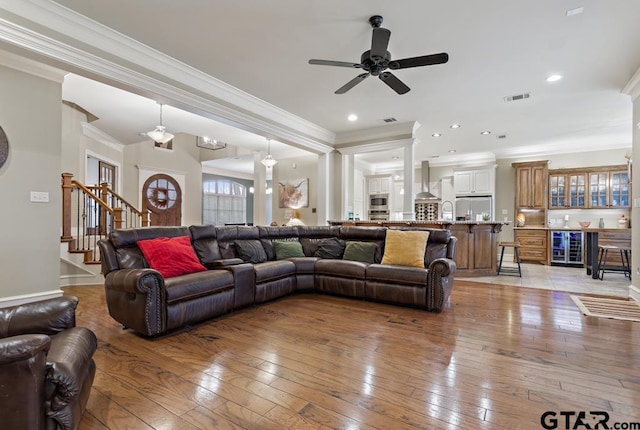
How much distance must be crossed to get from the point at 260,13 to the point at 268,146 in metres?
5.21

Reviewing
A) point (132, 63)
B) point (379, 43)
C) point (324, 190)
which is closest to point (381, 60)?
point (379, 43)

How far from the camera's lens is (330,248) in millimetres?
4898

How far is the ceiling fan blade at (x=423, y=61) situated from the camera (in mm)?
2848

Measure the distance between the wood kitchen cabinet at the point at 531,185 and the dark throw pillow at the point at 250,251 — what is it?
284 inches

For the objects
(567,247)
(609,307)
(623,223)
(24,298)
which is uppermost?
(623,223)

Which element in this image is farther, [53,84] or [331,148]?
[331,148]

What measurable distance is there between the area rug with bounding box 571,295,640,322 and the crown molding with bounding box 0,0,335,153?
16.9ft

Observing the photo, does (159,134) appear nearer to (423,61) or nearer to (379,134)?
(379,134)

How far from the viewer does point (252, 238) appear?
4.60 m

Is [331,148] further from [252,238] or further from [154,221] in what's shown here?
[154,221]

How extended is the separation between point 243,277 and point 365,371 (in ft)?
6.21

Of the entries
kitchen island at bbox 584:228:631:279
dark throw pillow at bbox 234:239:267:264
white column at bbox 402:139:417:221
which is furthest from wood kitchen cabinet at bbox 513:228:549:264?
dark throw pillow at bbox 234:239:267:264

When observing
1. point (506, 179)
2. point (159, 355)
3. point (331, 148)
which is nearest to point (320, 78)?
point (331, 148)

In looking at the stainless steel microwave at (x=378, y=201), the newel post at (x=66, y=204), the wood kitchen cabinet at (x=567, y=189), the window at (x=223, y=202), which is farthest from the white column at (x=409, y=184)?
the window at (x=223, y=202)
